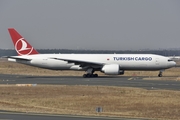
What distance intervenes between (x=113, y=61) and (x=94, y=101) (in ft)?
92.3

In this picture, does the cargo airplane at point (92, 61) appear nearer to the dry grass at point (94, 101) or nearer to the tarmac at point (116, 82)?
the tarmac at point (116, 82)

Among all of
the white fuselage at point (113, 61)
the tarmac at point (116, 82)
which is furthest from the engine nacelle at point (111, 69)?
the tarmac at point (116, 82)

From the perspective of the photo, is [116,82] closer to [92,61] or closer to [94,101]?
[92,61]

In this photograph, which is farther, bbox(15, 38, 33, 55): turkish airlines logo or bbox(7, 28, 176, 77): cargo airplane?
bbox(15, 38, 33, 55): turkish airlines logo

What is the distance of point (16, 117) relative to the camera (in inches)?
809

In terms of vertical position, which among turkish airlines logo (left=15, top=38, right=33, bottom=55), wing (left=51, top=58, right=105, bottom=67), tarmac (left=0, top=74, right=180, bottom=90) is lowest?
tarmac (left=0, top=74, right=180, bottom=90)

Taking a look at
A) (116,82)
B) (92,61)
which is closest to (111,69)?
(92,61)

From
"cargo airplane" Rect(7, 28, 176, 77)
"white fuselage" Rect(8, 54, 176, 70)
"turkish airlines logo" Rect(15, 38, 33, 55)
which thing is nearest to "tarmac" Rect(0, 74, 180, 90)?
"cargo airplane" Rect(7, 28, 176, 77)

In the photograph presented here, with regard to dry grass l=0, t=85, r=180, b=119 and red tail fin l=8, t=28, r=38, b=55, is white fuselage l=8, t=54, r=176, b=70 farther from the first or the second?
dry grass l=0, t=85, r=180, b=119

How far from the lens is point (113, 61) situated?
58969 mm

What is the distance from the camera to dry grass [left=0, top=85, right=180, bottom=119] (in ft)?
81.4

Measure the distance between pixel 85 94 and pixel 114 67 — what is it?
22195 mm

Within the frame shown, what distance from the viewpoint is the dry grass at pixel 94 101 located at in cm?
2481

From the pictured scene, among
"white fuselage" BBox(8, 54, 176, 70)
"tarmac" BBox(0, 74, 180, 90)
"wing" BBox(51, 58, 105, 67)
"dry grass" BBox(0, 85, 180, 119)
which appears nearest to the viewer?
"dry grass" BBox(0, 85, 180, 119)
